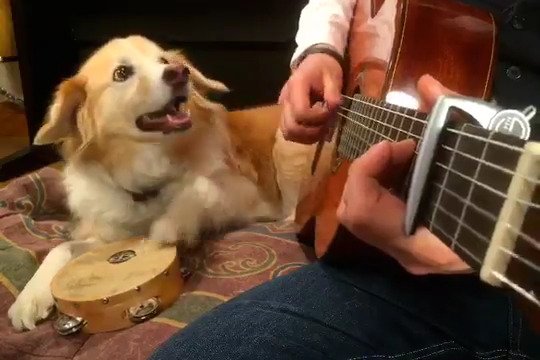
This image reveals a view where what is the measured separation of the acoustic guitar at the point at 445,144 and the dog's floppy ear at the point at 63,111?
54 centimetres

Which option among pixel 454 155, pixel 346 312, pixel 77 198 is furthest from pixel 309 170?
pixel 454 155

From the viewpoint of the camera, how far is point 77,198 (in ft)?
4.45

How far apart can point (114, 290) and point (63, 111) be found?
48 cm

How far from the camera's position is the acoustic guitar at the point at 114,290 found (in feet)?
3.15

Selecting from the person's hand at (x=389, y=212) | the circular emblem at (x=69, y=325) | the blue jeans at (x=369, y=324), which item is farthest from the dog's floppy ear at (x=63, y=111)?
the person's hand at (x=389, y=212)

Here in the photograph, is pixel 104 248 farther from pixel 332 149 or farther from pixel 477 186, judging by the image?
pixel 477 186

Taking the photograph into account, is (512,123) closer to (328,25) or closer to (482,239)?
(482,239)

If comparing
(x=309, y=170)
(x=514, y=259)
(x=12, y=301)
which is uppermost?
(x=514, y=259)

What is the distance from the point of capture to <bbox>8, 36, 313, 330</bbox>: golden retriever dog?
4.03ft

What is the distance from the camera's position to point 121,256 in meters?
1.12

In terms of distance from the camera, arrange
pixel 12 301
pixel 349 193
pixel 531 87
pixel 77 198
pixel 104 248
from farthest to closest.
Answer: pixel 77 198 → pixel 104 248 → pixel 12 301 → pixel 531 87 → pixel 349 193

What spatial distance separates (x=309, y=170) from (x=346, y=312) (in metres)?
0.66

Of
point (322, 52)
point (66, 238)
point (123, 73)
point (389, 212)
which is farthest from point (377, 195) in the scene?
point (66, 238)

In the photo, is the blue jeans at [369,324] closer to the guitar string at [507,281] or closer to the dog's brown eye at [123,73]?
the guitar string at [507,281]
